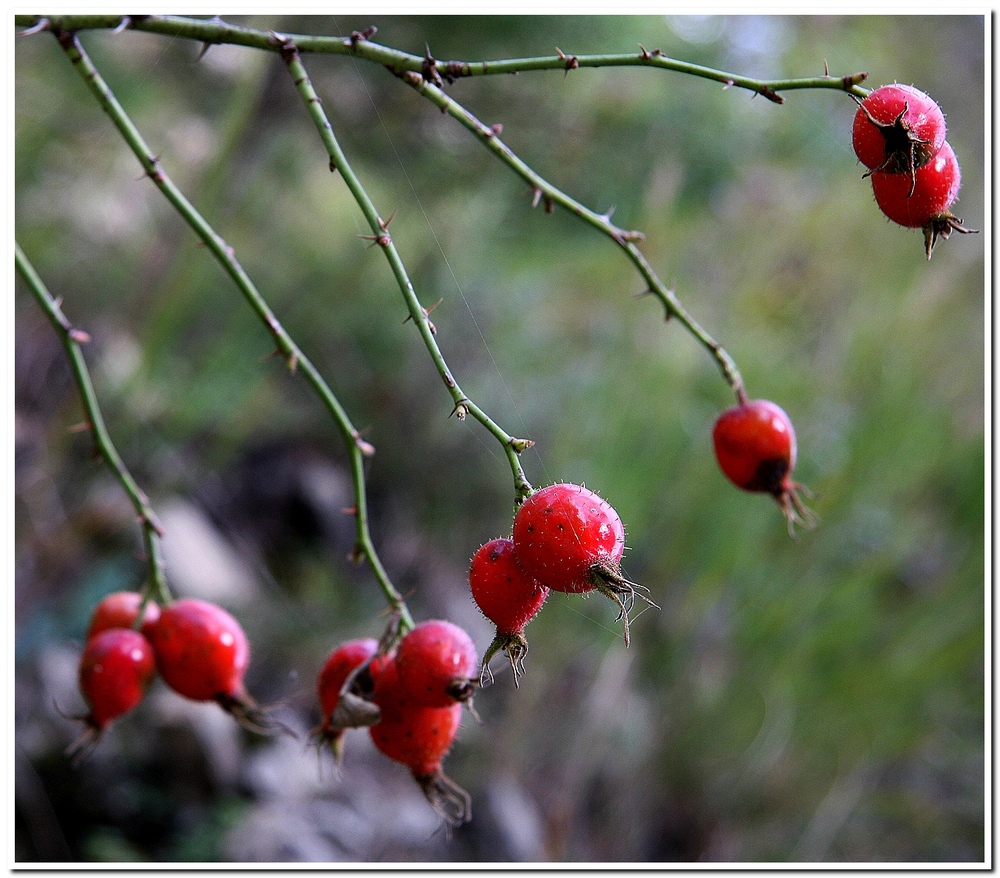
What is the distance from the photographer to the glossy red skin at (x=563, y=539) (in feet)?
1.87

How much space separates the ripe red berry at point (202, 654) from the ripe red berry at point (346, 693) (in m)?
0.09

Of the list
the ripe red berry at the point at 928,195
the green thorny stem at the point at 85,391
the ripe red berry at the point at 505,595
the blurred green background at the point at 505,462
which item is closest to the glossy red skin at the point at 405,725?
the ripe red berry at the point at 505,595

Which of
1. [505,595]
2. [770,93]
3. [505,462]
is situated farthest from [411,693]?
[505,462]

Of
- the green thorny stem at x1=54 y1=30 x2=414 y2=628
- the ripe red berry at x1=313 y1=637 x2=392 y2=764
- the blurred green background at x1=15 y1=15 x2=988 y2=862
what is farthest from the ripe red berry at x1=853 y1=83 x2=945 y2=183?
the blurred green background at x1=15 y1=15 x2=988 y2=862

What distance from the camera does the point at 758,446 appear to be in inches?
34.4

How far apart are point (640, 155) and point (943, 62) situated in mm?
2694

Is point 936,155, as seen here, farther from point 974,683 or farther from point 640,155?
point 974,683

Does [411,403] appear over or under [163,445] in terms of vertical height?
over

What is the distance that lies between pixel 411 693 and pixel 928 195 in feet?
1.82

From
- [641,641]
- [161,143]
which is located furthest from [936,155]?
[161,143]

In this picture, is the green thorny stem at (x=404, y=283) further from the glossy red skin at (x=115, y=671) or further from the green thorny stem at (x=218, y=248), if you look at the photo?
the glossy red skin at (x=115, y=671)

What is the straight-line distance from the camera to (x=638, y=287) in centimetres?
305

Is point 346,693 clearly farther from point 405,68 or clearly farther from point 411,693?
point 405,68

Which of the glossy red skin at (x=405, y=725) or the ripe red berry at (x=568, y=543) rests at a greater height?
the ripe red berry at (x=568, y=543)
